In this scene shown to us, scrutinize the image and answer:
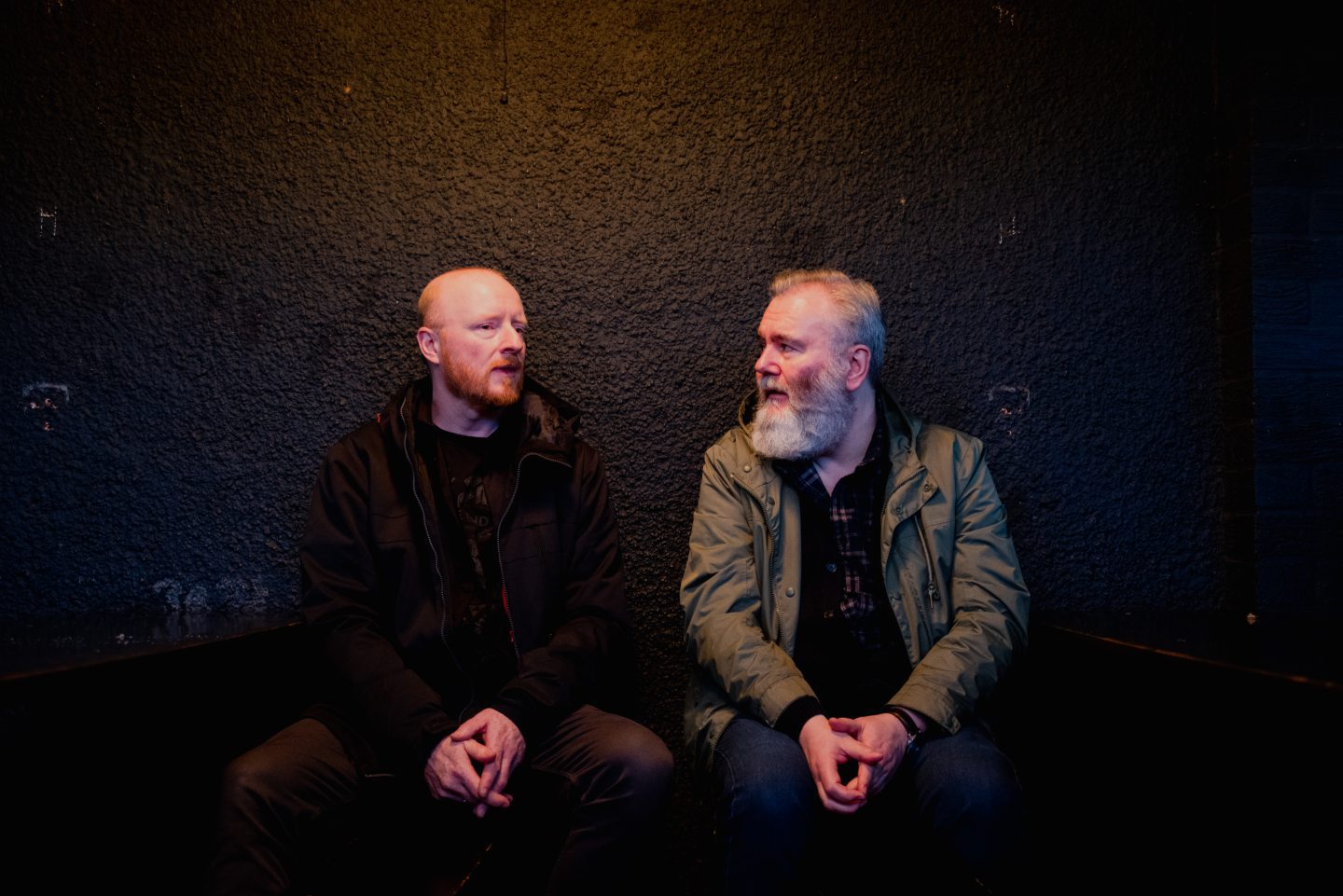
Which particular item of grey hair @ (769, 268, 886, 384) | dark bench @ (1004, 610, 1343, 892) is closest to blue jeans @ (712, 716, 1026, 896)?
dark bench @ (1004, 610, 1343, 892)

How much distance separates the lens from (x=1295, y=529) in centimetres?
238

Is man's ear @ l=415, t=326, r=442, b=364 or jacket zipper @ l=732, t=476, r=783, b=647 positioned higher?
man's ear @ l=415, t=326, r=442, b=364

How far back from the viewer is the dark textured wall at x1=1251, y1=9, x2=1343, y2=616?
7.80ft

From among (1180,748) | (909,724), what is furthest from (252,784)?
(1180,748)

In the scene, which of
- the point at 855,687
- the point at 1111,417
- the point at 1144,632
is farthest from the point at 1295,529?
the point at 855,687

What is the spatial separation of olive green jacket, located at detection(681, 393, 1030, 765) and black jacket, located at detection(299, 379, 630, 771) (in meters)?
0.30

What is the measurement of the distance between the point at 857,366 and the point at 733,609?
2.59 feet

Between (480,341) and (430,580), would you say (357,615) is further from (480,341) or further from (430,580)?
(480,341)

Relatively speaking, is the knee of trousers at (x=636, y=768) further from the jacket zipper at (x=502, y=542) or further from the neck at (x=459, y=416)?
the neck at (x=459, y=416)

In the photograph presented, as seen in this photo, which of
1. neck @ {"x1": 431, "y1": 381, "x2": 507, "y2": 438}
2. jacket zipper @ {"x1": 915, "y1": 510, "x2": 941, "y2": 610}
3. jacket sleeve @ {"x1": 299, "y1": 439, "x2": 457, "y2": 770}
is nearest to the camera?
jacket sleeve @ {"x1": 299, "y1": 439, "x2": 457, "y2": 770}

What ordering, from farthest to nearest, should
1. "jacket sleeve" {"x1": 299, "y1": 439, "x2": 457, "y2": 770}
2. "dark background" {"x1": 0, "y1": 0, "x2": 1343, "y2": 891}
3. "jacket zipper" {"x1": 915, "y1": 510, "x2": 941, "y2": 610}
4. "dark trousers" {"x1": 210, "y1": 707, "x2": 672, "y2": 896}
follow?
1. "dark background" {"x1": 0, "y1": 0, "x2": 1343, "y2": 891}
2. "jacket zipper" {"x1": 915, "y1": 510, "x2": 941, "y2": 610}
3. "jacket sleeve" {"x1": 299, "y1": 439, "x2": 457, "y2": 770}
4. "dark trousers" {"x1": 210, "y1": 707, "x2": 672, "y2": 896}

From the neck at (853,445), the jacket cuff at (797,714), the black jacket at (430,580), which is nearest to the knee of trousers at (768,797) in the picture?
the jacket cuff at (797,714)

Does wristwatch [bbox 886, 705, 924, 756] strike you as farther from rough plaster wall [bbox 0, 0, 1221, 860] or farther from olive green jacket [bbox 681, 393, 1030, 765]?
rough plaster wall [bbox 0, 0, 1221, 860]

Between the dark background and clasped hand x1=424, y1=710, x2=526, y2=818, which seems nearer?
clasped hand x1=424, y1=710, x2=526, y2=818
